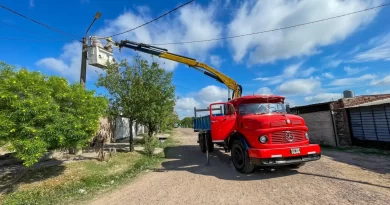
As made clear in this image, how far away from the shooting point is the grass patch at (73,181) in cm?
614

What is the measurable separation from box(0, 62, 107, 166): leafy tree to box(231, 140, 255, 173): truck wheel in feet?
16.2

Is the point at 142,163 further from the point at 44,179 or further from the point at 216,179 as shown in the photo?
the point at 216,179

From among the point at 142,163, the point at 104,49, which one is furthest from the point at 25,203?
the point at 104,49

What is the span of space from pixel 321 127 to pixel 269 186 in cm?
1088

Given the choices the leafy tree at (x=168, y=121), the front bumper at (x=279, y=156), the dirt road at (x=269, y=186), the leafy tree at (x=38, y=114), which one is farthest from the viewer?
the leafy tree at (x=168, y=121)

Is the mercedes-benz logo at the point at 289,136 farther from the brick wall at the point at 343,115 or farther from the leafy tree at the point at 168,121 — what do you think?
the leafy tree at the point at 168,121

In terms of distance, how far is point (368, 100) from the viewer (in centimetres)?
1412

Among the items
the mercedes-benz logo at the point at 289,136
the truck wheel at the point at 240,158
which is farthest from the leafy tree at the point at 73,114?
the mercedes-benz logo at the point at 289,136

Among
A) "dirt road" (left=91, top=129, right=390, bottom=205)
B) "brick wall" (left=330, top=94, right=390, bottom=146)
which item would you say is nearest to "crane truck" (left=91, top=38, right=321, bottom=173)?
"dirt road" (left=91, top=129, right=390, bottom=205)

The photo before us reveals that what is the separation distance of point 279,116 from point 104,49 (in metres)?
9.77

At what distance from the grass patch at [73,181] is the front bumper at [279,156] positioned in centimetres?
440

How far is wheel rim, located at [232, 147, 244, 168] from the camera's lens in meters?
7.41

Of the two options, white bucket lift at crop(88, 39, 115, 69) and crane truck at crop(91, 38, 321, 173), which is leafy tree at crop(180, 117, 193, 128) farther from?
crane truck at crop(91, 38, 321, 173)

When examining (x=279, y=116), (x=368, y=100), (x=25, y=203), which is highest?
(x=368, y=100)
